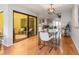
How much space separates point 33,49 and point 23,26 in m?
0.63

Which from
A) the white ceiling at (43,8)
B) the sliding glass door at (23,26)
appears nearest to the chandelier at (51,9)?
the white ceiling at (43,8)

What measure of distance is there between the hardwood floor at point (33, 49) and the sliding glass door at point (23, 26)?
13 centimetres

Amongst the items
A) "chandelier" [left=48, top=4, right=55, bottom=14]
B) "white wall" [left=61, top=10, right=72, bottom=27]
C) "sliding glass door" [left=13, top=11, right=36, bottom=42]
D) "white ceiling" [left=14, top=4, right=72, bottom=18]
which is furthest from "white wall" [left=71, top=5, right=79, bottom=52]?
"sliding glass door" [left=13, top=11, right=36, bottom=42]

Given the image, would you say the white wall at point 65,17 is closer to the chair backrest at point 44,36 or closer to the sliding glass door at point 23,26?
the chair backrest at point 44,36

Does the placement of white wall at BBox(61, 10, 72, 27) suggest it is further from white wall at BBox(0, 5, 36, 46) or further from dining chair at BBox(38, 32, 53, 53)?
white wall at BBox(0, 5, 36, 46)

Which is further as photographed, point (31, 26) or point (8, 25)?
point (31, 26)

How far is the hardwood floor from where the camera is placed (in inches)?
110

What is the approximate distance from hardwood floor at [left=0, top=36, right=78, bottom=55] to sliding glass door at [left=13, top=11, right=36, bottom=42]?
133 mm

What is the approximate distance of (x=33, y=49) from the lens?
2873 mm

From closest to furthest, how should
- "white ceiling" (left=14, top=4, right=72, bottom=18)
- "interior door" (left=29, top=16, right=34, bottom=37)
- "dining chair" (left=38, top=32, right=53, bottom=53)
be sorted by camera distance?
"white ceiling" (left=14, top=4, right=72, bottom=18) < "dining chair" (left=38, top=32, right=53, bottom=53) < "interior door" (left=29, top=16, right=34, bottom=37)

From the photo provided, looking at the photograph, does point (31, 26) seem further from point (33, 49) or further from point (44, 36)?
point (33, 49)

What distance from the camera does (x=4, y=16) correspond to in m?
2.88

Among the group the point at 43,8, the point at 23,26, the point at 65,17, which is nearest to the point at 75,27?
the point at 65,17
